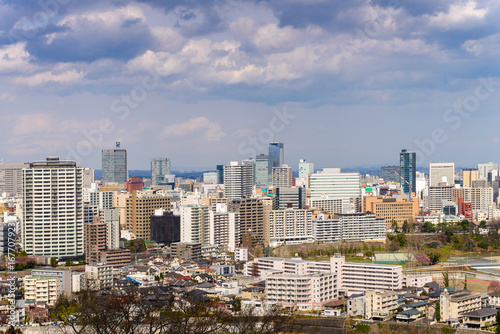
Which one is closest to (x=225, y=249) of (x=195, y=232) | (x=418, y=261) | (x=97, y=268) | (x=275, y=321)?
(x=195, y=232)

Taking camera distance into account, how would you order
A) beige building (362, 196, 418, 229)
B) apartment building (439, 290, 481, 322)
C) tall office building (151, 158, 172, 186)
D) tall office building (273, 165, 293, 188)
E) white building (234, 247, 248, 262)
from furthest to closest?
1. tall office building (151, 158, 172, 186)
2. tall office building (273, 165, 293, 188)
3. beige building (362, 196, 418, 229)
4. white building (234, 247, 248, 262)
5. apartment building (439, 290, 481, 322)

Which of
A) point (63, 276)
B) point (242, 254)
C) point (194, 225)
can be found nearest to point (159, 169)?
point (194, 225)

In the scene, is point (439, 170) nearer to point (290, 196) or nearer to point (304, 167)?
point (304, 167)

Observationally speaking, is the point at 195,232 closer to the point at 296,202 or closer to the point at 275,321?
the point at 296,202

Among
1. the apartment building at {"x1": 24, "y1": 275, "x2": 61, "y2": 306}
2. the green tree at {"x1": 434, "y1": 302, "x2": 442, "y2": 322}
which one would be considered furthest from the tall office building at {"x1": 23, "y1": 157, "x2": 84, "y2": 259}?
the green tree at {"x1": 434, "y1": 302, "x2": 442, "y2": 322}

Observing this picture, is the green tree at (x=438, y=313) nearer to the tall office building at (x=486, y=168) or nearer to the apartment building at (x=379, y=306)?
the apartment building at (x=379, y=306)

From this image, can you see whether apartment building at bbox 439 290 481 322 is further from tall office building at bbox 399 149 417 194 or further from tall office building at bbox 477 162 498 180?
tall office building at bbox 477 162 498 180
